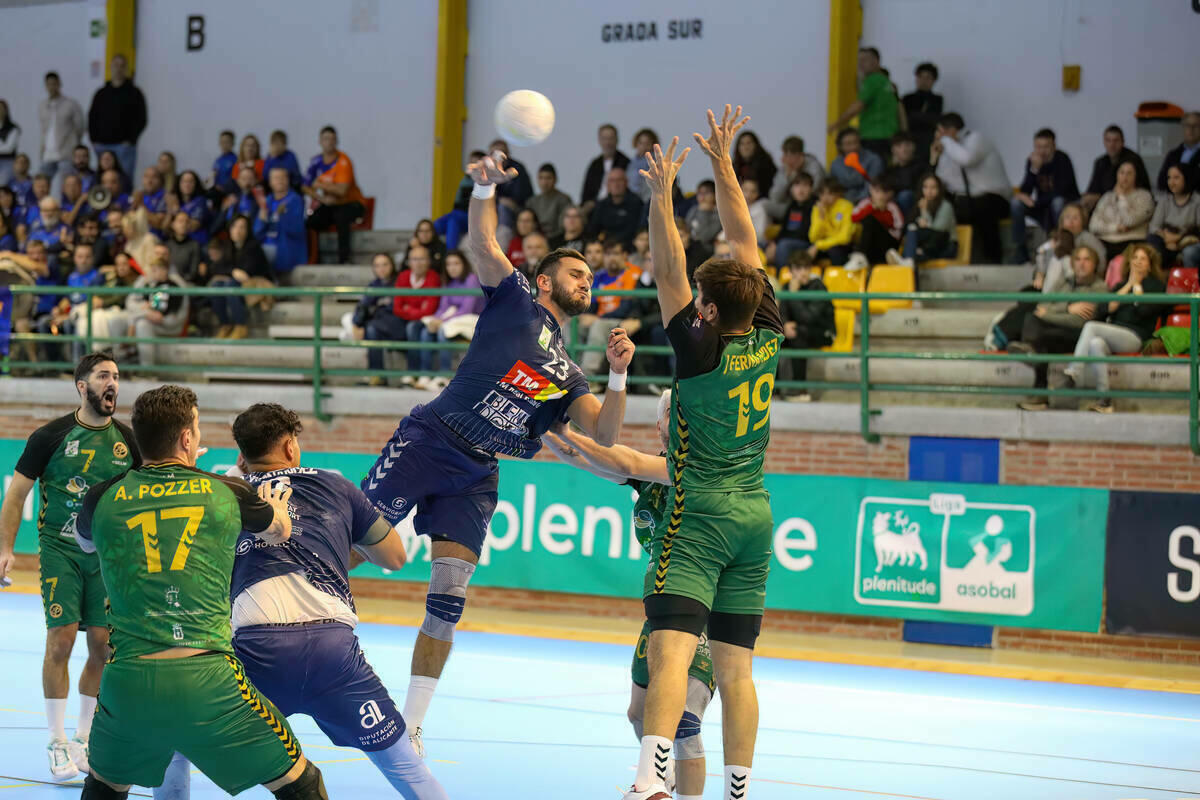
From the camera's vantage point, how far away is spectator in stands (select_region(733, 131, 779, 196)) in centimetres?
1552

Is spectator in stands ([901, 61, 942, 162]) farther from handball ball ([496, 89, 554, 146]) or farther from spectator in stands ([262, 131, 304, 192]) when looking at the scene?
handball ball ([496, 89, 554, 146])

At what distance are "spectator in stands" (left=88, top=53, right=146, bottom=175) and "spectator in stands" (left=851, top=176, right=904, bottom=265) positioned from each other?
1116cm

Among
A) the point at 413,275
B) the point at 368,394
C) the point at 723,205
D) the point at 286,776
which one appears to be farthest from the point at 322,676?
the point at 413,275

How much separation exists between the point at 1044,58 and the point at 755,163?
3.89 metres

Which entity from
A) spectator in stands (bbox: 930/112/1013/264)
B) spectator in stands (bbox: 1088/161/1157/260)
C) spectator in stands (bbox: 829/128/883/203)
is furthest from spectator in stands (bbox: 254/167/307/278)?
spectator in stands (bbox: 1088/161/1157/260)

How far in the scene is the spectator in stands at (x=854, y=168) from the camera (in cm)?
1554

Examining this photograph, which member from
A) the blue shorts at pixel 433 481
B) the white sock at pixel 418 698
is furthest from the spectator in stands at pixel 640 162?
the white sock at pixel 418 698

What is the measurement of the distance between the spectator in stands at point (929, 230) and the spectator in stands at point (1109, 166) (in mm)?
1372

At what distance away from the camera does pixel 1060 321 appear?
12477mm

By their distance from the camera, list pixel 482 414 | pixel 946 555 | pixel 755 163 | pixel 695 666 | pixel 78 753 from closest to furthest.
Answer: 1. pixel 695 666
2. pixel 78 753
3. pixel 482 414
4. pixel 946 555
5. pixel 755 163

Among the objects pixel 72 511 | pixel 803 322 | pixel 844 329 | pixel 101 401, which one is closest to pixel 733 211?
pixel 101 401

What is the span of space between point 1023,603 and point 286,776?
333 inches

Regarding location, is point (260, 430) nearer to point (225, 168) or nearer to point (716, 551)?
point (716, 551)

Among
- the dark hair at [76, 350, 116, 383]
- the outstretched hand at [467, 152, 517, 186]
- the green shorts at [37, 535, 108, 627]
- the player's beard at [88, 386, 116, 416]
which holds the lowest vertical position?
the green shorts at [37, 535, 108, 627]
